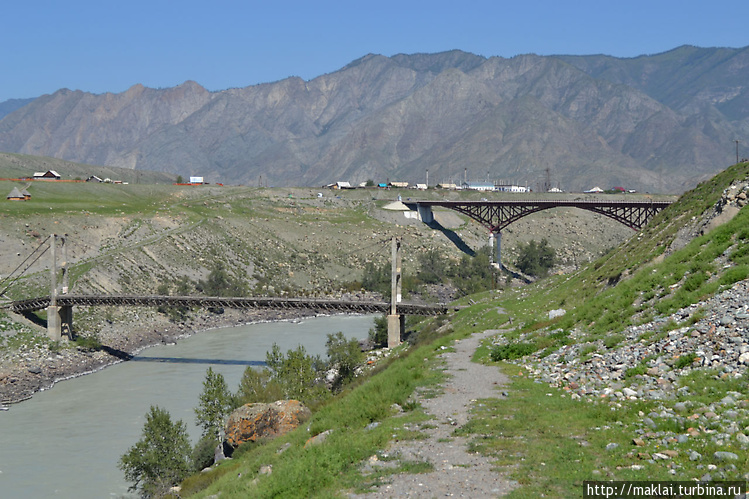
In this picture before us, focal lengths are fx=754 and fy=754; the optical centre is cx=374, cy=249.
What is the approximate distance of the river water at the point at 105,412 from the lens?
29422 millimetres

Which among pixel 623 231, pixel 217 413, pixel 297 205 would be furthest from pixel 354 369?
pixel 623 231

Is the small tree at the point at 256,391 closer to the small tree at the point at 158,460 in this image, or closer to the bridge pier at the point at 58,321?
the small tree at the point at 158,460

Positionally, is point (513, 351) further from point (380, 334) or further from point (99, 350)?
point (99, 350)

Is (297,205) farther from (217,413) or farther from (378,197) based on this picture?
(217,413)

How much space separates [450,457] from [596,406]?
11.1ft

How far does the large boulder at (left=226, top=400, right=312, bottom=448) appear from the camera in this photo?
21500 mm

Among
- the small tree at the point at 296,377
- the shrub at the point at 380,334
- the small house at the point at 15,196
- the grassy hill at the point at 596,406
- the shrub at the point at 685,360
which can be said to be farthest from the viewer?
the small house at the point at 15,196

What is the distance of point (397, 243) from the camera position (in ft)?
190

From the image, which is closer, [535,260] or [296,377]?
[296,377]

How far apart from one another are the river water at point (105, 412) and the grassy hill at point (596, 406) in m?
11.1

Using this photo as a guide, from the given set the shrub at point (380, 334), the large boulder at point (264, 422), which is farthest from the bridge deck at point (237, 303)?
the large boulder at point (264, 422)

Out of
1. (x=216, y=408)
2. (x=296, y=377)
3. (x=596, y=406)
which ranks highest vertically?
(x=596, y=406)

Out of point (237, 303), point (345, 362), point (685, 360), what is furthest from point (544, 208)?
point (685, 360)

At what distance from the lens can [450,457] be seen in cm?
1334
